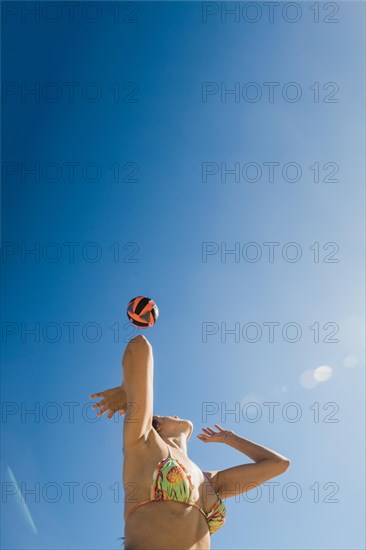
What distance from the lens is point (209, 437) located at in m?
6.78

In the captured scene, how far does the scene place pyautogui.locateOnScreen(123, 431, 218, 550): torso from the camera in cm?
536

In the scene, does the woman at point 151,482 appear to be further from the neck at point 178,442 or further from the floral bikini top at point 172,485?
the neck at point 178,442

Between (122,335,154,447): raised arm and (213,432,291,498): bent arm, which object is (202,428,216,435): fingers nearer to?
(213,432,291,498): bent arm

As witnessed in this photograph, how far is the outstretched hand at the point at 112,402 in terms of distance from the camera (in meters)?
5.85

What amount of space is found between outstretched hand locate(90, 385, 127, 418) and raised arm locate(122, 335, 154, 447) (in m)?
0.21

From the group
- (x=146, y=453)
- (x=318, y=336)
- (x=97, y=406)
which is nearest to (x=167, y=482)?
(x=146, y=453)

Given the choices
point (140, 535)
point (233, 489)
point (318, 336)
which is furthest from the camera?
point (318, 336)

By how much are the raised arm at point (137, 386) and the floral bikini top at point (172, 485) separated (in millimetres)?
385

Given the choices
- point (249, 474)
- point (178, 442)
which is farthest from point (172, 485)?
point (249, 474)

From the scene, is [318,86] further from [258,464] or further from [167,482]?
[167,482]

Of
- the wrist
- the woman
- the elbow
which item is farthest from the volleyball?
the elbow

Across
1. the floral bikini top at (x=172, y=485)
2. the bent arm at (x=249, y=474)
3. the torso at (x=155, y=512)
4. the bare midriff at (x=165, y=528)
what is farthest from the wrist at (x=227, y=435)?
the bare midriff at (x=165, y=528)

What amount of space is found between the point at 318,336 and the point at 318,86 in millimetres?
4046

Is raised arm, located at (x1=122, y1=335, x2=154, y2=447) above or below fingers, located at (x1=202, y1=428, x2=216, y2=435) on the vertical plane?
above
